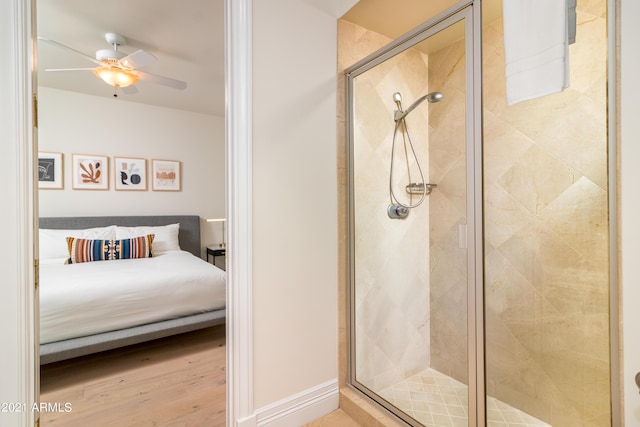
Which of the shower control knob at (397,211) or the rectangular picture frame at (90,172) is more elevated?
the rectangular picture frame at (90,172)

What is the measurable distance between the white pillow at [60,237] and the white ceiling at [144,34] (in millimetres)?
1723

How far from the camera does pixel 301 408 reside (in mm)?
1678

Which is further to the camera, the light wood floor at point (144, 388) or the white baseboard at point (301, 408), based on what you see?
the light wood floor at point (144, 388)

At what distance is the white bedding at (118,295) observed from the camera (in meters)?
2.17

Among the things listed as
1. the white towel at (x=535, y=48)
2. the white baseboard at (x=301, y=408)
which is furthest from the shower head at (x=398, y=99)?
the white baseboard at (x=301, y=408)

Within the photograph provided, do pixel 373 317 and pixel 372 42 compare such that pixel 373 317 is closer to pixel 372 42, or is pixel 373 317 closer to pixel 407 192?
pixel 407 192

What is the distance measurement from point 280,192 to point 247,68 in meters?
0.64

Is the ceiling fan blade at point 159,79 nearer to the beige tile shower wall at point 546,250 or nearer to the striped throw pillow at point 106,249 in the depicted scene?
the striped throw pillow at point 106,249

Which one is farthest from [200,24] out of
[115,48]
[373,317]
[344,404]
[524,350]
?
[524,350]

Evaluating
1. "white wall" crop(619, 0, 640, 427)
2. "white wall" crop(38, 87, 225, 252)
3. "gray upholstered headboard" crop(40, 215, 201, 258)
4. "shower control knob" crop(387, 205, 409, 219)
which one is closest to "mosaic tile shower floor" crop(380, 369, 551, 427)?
"white wall" crop(619, 0, 640, 427)

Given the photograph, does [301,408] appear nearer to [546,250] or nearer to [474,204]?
[474,204]

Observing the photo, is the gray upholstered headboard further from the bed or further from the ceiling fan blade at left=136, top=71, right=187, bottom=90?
the ceiling fan blade at left=136, top=71, right=187, bottom=90

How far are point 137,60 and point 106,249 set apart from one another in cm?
→ 211

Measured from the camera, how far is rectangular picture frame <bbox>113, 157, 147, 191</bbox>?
405 cm
